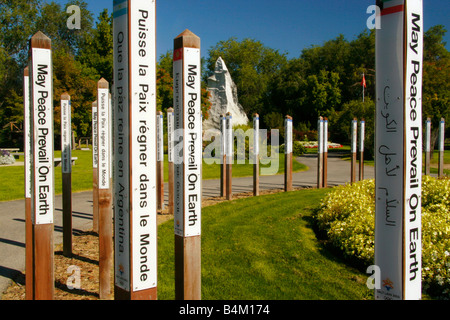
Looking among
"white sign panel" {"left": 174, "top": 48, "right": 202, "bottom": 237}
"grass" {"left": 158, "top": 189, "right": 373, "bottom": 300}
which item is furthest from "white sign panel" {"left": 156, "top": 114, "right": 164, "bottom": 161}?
"white sign panel" {"left": 174, "top": 48, "right": 202, "bottom": 237}

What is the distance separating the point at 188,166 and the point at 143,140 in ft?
1.53

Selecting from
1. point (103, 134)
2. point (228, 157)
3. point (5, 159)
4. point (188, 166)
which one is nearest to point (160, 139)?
point (228, 157)

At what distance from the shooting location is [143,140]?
2705 mm

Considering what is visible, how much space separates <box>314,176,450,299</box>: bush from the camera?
4.76 meters

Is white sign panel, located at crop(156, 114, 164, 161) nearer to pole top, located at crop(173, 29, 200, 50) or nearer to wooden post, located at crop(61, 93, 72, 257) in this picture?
wooden post, located at crop(61, 93, 72, 257)

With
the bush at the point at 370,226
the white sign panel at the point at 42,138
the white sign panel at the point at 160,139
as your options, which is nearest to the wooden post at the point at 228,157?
the white sign panel at the point at 160,139

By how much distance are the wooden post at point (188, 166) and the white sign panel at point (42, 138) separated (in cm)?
124

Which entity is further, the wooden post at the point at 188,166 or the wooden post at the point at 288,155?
the wooden post at the point at 288,155

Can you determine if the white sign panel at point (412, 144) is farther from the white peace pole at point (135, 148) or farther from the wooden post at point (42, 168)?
the wooden post at point (42, 168)

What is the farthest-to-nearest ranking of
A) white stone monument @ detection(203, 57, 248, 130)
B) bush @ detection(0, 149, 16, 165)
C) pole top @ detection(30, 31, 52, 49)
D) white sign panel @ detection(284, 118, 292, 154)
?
white stone monument @ detection(203, 57, 248, 130), bush @ detection(0, 149, 16, 165), white sign panel @ detection(284, 118, 292, 154), pole top @ detection(30, 31, 52, 49)

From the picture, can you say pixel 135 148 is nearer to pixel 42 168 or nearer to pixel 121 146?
pixel 121 146

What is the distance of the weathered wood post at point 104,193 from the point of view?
14.8 feet

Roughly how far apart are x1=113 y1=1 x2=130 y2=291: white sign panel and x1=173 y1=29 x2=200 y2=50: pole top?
0.46m
